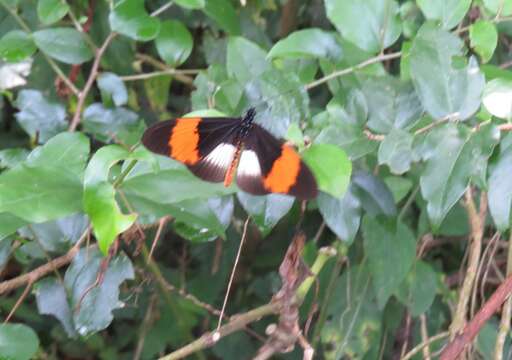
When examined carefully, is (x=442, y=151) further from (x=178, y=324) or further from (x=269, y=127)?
(x=178, y=324)

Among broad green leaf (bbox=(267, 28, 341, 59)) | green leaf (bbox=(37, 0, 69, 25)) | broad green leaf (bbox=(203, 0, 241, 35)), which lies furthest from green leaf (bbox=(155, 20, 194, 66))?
broad green leaf (bbox=(267, 28, 341, 59))

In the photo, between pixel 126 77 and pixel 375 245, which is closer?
pixel 375 245

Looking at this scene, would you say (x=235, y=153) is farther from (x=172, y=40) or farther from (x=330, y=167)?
(x=172, y=40)

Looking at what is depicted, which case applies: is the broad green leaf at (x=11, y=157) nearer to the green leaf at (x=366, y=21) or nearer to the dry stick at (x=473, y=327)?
the green leaf at (x=366, y=21)

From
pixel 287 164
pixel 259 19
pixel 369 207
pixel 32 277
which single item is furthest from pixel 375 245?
pixel 259 19

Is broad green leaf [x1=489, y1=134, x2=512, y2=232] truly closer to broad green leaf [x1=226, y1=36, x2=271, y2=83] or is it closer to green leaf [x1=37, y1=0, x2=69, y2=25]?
broad green leaf [x1=226, y1=36, x2=271, y2=83]
